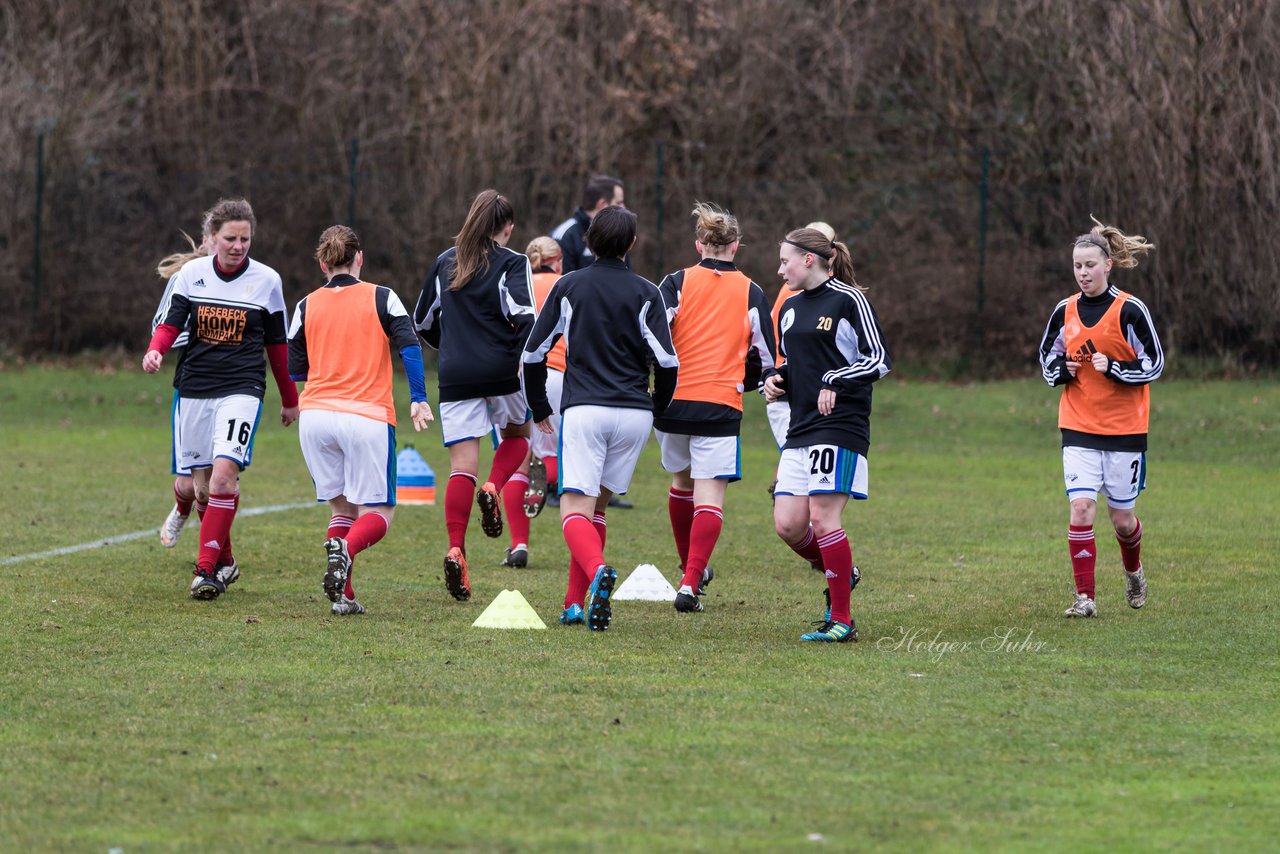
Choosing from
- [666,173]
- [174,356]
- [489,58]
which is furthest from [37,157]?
[666,173]

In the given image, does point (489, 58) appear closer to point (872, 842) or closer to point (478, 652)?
point (478, 652)

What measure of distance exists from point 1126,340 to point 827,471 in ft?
6.44

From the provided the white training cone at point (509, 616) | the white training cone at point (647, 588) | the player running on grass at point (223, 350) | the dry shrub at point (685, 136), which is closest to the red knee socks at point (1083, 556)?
the white training cone at point (647, 588)

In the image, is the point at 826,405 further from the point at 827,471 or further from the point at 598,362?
the point at 598,362

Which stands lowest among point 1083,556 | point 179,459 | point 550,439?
point 1083,556

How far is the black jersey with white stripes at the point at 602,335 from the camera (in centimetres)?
781

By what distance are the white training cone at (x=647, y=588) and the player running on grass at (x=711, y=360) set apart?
25cm

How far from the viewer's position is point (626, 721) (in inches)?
233

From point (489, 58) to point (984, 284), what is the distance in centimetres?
794

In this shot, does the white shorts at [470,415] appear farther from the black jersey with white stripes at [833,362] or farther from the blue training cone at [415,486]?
the blue training cone at [415,486]

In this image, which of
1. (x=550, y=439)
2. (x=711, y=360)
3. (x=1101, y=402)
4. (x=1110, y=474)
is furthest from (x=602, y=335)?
(x=550, y=439)

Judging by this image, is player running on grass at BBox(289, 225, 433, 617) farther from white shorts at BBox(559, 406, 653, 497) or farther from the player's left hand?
white shorts at BBox(559, 406, 653, 497)

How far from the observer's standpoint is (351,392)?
823 cm

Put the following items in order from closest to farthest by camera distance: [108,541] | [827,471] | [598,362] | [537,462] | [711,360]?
[827,471]
[598,362]
[711,360]
[108,541]
[537,462]
